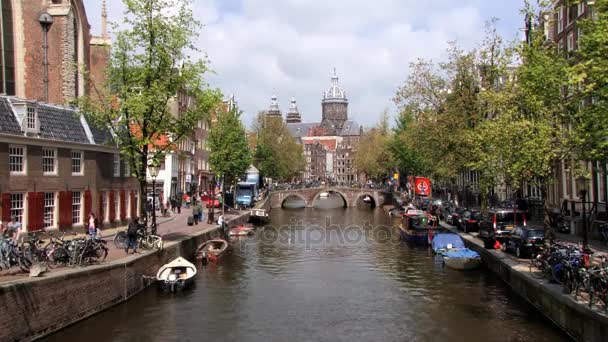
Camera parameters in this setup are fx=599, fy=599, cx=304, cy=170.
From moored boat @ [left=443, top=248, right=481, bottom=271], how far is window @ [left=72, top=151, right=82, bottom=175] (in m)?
22.1

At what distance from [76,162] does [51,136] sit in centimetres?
304

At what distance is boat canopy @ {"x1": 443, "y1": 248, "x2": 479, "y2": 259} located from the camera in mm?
33844

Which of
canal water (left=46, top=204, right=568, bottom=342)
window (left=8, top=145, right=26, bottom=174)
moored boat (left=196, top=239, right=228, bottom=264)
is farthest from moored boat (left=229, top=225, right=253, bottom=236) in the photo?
window (left=8, top=145, right=26, bottom=174)

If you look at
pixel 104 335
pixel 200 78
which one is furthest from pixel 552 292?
pixel 200 78

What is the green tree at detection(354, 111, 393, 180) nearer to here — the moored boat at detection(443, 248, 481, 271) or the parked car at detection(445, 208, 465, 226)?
the parked car at detection(445, 208, 465, 226)

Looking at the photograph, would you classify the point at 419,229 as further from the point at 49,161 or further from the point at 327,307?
the point at 49,161

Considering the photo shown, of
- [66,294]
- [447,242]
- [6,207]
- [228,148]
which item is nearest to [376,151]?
[228,148]

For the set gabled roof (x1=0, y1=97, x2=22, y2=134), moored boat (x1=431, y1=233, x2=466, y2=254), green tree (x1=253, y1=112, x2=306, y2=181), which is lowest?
moored boat (x1=431, y1=233, x2=466, y2=254)

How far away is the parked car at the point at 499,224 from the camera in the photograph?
34438mm

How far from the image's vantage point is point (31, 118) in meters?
31.0

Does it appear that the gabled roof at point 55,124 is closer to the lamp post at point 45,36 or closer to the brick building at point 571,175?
the lamp post at point 45,36

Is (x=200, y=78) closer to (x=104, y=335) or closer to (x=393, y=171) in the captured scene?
(x=104, y=335)

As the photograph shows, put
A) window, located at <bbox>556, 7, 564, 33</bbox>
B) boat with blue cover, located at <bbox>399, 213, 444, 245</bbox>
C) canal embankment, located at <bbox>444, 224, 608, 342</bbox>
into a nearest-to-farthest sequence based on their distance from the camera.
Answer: canal embankment, located at <bbox>444, 224, 608, 342</bbox> < boat with blue cover, located at <bbox>399, 213, 444, 245</bbox> < window, located at <bbox>556, 7, 564, 33</bbox>

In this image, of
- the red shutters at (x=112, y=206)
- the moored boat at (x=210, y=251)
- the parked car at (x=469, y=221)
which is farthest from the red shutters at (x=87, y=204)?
the parked car at (x=469, y=221)
